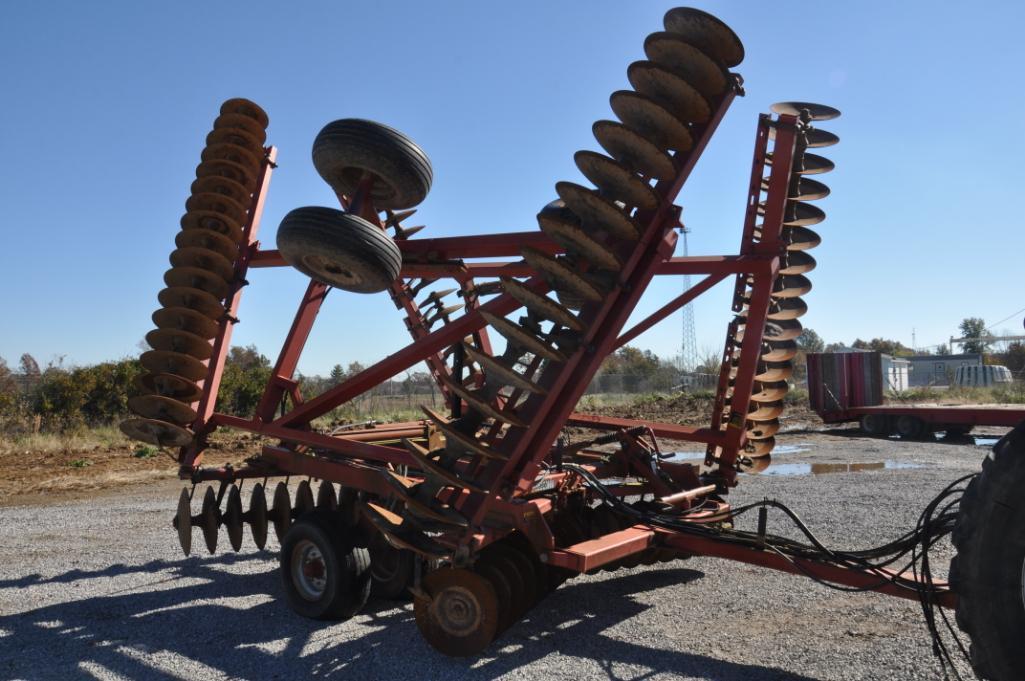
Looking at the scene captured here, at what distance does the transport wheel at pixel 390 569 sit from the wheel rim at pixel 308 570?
39 centimetres

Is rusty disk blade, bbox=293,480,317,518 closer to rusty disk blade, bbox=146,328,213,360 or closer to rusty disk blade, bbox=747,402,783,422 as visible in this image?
rusty disk blade, bbox=146,328,213,360

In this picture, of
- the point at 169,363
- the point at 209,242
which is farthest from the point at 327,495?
the point at 209,242

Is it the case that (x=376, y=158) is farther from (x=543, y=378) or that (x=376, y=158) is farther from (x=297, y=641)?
(x=297, y=641)

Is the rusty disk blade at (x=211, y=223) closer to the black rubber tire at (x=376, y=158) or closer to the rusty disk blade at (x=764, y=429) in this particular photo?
the black rubber tire at (x=376, y=158)

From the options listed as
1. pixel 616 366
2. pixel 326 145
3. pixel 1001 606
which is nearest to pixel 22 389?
pixel 326 145

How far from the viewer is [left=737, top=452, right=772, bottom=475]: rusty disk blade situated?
6828 millimetres

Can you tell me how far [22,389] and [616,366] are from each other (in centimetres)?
3729

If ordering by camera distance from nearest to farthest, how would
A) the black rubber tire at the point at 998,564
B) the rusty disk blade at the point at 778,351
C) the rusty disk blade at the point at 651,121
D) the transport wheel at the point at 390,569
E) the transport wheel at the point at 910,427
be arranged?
1. the black rubber tire at the point at 998,564
2. the rusty disk blade at the point at 651,121
3. the transport wheel at the point at 390,569
4. the rusty disk blade at the point at 778,351
5. the transport wheel at the point at 910,427

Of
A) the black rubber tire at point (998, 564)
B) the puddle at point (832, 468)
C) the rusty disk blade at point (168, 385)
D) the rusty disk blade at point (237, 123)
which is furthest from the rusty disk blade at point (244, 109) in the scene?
the puddle at point (832, 468)

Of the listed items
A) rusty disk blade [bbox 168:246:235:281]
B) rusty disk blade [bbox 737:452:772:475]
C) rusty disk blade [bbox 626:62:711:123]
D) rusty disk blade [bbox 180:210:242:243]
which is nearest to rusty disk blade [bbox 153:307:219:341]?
rusty disk blade [bbox 168:246:235:281]

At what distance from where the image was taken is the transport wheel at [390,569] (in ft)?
18.9

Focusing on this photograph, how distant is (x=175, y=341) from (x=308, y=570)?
2.39 m

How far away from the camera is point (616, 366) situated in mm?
53406

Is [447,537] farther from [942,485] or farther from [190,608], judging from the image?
[942,485]
